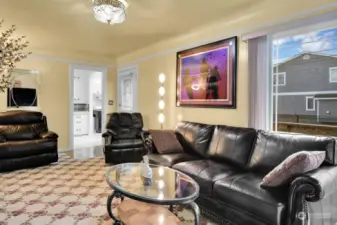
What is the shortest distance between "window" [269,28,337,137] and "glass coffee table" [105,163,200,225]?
5.26 feet

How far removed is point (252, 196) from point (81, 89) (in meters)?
7.87

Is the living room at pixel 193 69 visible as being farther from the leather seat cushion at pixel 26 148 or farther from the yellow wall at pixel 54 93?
the yellow wall at pixel 54 93

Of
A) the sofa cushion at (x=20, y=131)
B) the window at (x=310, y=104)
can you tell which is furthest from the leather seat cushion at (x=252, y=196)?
the sofa cushion at (x=20, y=131)

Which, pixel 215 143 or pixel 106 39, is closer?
pixel 215 143

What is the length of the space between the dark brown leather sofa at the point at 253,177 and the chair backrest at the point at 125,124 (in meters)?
1.58

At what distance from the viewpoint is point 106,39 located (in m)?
4.52

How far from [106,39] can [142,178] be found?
127 inches

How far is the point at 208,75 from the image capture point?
148 inches

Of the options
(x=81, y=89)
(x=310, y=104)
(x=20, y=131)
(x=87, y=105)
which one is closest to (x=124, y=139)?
(x=20, y=131)

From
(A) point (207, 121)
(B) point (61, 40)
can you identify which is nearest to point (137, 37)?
(B) point (61, 40)

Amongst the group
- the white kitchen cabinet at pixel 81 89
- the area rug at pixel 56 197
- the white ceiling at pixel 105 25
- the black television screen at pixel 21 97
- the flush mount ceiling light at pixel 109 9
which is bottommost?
the area rug at pixel 56 197

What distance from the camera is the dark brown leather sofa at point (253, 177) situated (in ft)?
5.60

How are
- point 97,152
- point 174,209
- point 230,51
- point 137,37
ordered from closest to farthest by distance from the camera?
point 174,209, point 230,51, point 137,37, point 97,152

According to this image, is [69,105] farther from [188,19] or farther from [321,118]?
[321,118]
